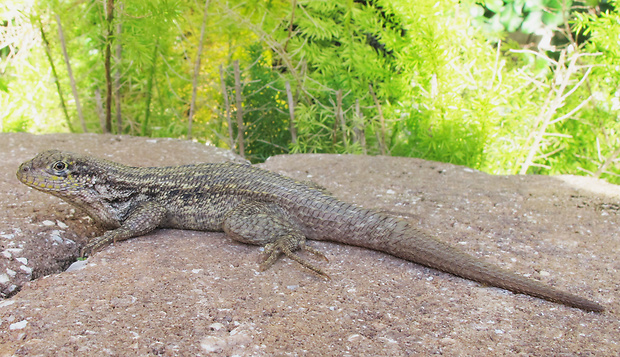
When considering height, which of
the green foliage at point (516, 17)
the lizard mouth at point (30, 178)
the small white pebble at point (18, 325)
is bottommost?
the small white pebble at point (18, 325)

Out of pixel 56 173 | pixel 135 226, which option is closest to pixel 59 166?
pixel 56 173

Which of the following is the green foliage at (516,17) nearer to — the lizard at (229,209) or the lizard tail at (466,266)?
the lizard at (229,209)

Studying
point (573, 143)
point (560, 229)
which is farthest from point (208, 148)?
point (573, 143)

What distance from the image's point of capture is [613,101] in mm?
4801

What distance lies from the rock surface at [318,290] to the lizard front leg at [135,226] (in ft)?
0.20

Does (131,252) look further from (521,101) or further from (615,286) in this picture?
(521,101)

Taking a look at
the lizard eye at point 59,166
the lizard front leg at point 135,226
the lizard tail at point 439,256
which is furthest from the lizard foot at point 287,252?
the lizard eye at point 59,166

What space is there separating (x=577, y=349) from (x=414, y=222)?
1390 millimetres

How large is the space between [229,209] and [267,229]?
0.35 meters

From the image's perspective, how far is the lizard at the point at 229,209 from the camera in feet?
8.10

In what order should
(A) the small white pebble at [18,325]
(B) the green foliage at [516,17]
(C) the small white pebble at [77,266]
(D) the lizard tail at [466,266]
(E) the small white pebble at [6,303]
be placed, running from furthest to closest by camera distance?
(B) the green foliage at [516,17], (C) the small white pebble at [77,266], (D) the lizard tail at [466,266], (E) the small white pebble at [6,303], (A) the small white pebble at [18,325]

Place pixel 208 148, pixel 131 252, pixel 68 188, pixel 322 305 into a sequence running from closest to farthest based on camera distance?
1. pixel 322 305
2. pixel 131 252
3. pixel 68 188
4. pixel 208 148

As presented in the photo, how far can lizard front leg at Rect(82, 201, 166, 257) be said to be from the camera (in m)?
2.51

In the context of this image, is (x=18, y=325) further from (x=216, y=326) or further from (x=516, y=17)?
(x=516, y=17)
